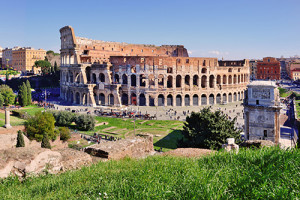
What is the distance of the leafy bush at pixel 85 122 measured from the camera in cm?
3098

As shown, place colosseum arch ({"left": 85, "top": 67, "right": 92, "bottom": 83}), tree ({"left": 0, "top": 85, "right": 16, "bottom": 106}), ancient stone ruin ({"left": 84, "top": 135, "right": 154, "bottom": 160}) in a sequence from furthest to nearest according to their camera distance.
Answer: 1. colosseum arch ({"left": 85, "top": 67, "right": 92, "bottom": 83})
2. tree ({"left": 0, "top": 85, "right": 16, "bottom": 106})
3. ancient stone ruin ({"left": 84, "top": 135, "right": 154, "bottom": 160})

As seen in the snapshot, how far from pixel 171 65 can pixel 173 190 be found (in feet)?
144

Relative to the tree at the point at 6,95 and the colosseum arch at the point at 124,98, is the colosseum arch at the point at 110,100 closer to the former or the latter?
A: the colosseum arch at the point at 124,98

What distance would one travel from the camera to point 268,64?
98500 mm

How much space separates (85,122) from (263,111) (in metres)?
19.4

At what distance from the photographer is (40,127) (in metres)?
24.0

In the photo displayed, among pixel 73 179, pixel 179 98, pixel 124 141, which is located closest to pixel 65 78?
pixel 179 98

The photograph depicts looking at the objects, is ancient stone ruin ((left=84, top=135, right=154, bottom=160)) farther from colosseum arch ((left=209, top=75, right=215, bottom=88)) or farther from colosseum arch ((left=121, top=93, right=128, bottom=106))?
colosseum arch ((left=209, top=75, right=215, bottom=88))

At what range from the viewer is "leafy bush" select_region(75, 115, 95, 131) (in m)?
31.0

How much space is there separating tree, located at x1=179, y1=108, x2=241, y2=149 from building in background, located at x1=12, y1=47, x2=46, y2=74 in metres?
94.3

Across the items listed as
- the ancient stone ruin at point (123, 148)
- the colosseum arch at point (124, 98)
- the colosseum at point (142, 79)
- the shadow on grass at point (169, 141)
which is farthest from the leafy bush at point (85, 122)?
the ancient stone ruin at point (123, 148)

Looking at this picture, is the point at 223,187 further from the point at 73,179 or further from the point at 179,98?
the point at 179,98

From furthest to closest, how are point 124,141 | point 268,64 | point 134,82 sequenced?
point 268,64 → point 134,82 → point 124,141

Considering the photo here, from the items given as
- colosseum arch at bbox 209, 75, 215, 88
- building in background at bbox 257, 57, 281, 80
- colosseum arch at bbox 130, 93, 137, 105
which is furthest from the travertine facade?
building in background at bbox 257, 57, 281, 80
